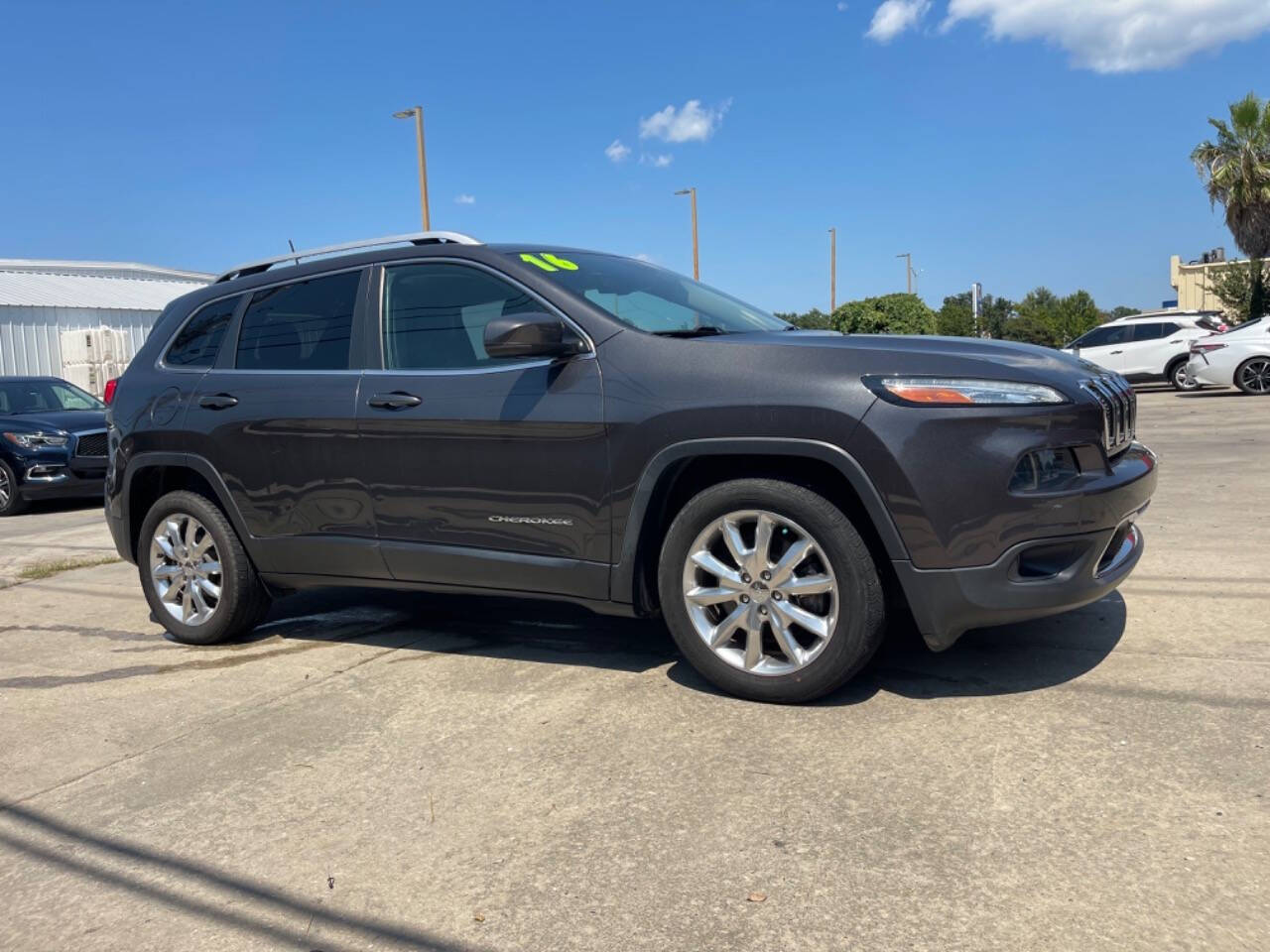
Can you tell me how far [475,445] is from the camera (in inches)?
162

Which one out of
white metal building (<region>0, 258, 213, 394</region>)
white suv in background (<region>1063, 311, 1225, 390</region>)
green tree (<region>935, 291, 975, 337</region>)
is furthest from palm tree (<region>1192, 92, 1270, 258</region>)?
white metal building (<region>0, 258, 213, 394</region>)

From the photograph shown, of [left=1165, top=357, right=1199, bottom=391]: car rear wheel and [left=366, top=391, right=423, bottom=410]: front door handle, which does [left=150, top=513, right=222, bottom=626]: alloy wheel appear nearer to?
[left=366, top=391, right=423, bottom=410]: front door handle

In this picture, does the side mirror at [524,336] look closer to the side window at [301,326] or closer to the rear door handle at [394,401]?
the rear door handle at [394,401]

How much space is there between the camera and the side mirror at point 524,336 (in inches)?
148

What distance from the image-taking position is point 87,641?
5.36m

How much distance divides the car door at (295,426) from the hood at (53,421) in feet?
26.4

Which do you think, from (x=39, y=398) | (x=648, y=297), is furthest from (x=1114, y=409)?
(x=39, y=398)

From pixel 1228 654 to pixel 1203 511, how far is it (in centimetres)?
331

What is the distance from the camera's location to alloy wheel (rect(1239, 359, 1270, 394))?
1688cm

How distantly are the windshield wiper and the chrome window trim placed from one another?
0.93ft

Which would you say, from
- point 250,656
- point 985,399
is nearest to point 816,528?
point 985,399

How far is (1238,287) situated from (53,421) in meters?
34.4

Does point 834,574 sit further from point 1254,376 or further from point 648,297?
point 1254,376

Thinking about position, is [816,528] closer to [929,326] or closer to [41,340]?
[41,340]
